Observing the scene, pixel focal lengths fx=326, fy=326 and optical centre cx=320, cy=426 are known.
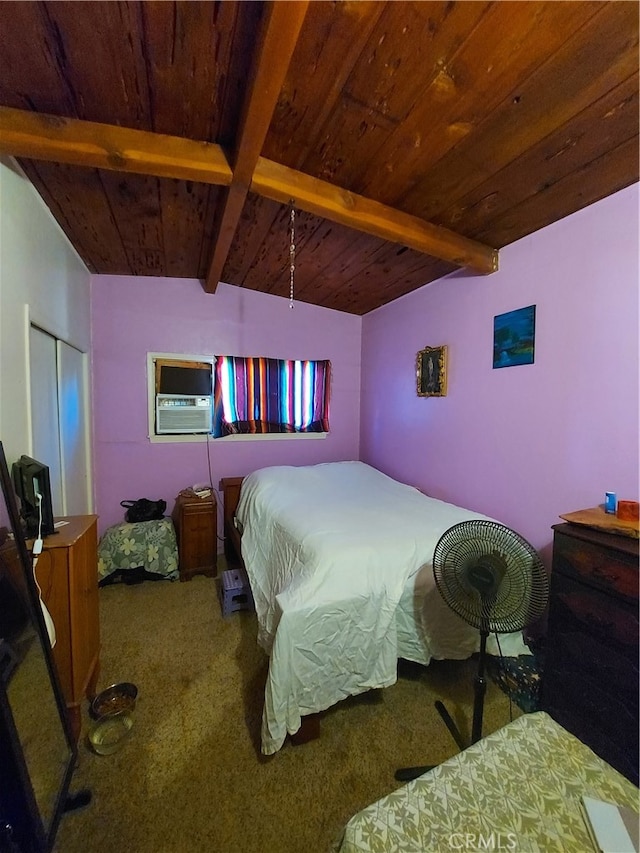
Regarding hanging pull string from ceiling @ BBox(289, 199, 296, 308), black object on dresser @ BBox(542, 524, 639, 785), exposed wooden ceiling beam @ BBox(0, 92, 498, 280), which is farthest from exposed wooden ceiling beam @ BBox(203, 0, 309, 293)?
black object on dresser @ BBox(542, 524, 639, 785)

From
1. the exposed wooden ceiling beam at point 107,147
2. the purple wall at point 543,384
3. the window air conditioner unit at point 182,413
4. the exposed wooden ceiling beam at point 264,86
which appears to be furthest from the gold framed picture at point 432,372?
the window air conditioner unit at point 182,413

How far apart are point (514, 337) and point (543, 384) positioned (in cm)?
36

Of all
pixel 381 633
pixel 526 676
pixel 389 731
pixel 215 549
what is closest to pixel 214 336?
pixel 215 549

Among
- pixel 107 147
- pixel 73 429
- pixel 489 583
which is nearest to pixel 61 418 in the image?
pixel 73 429

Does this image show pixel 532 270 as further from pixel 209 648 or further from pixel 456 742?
pixel 209 648

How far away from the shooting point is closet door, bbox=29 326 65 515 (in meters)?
1.69

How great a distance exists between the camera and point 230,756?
1330 mm

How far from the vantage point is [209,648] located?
76.1 inches

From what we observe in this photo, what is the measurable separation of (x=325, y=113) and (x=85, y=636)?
2444 mm

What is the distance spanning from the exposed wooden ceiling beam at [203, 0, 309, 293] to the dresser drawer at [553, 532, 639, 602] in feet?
6.44

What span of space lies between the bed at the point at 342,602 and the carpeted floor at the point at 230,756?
18cm

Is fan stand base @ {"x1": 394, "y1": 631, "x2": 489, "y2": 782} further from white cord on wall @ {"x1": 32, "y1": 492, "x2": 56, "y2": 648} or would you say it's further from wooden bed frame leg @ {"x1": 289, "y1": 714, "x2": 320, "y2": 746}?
white cord on wall @ {"x1": 32, "y1": 492, "x2": 56, "y2": 648}

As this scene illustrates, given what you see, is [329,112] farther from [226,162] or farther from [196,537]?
[196,537]

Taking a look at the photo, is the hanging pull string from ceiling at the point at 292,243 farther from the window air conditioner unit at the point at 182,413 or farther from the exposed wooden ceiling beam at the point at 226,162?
the window air conditioner unit at the point at 182,413
